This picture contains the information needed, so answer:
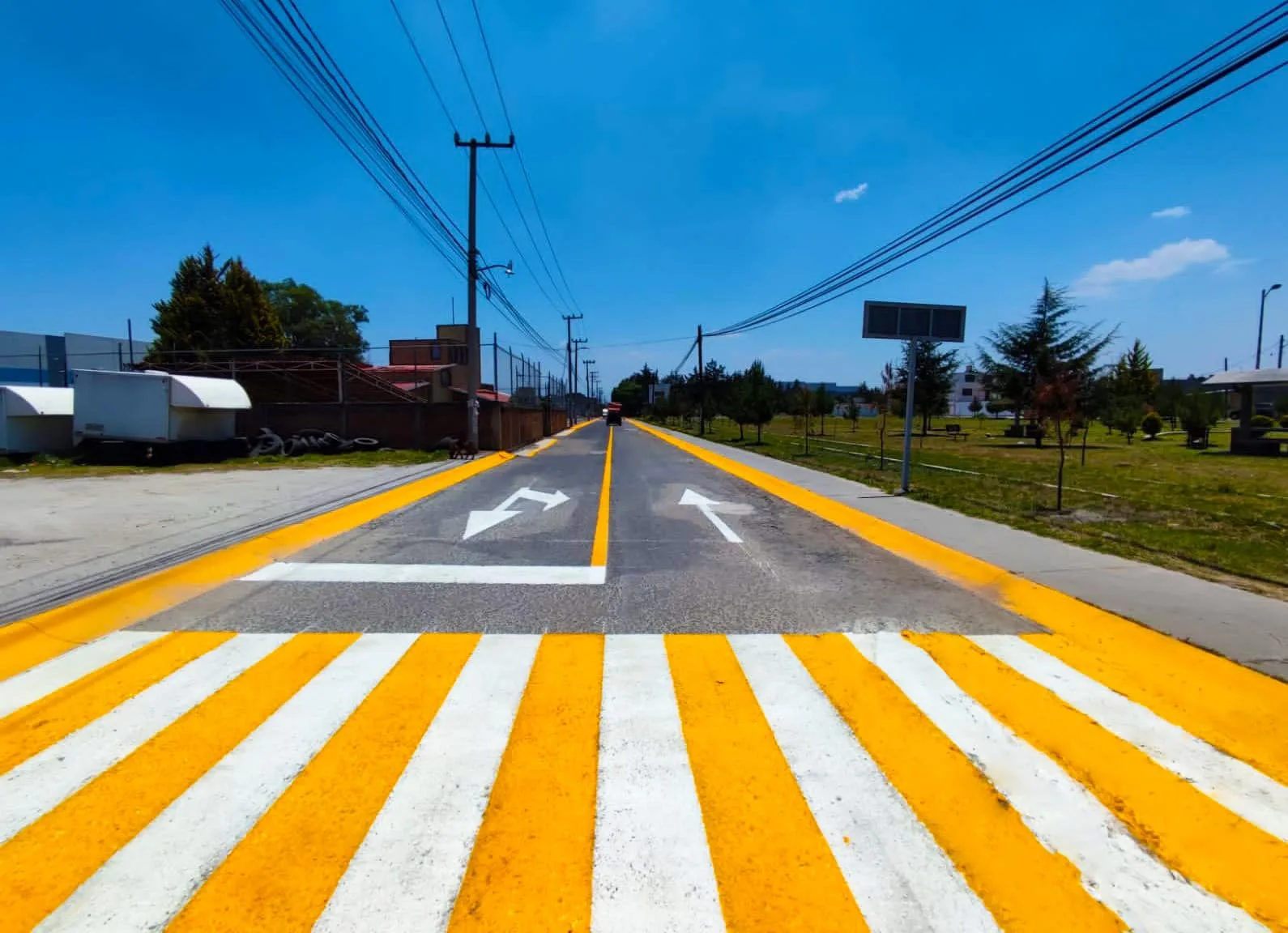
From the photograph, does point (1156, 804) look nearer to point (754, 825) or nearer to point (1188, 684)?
point (1188, 684)

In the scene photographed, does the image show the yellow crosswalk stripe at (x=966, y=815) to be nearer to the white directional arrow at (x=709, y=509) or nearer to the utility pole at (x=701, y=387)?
the white directional arrow at (x=709, y=509)

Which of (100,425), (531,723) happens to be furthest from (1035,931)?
(100,425)

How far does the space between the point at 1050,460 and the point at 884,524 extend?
54.4ft

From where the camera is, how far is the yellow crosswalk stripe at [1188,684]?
3262 millimetres

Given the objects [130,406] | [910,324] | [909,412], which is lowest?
[130,406]

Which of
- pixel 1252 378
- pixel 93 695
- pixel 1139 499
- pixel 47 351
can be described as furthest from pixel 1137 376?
pixel 47 351

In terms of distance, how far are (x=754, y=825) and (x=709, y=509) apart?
27.6 ft

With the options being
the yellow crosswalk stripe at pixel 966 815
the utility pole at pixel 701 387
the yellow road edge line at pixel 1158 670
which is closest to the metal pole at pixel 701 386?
the utility pole at pixel 701 387

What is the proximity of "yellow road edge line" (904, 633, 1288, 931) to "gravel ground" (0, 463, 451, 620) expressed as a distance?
7.32m

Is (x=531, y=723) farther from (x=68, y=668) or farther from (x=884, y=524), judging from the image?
(x=884, y=524)

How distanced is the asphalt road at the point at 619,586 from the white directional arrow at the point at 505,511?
84 mm

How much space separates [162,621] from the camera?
505 centimetres

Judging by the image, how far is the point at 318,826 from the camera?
255cm

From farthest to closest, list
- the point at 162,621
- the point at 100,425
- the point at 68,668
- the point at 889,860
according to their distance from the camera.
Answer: the point at 100,425 < the point at 162,621 < the point at 68,668 < the point at 889,860
